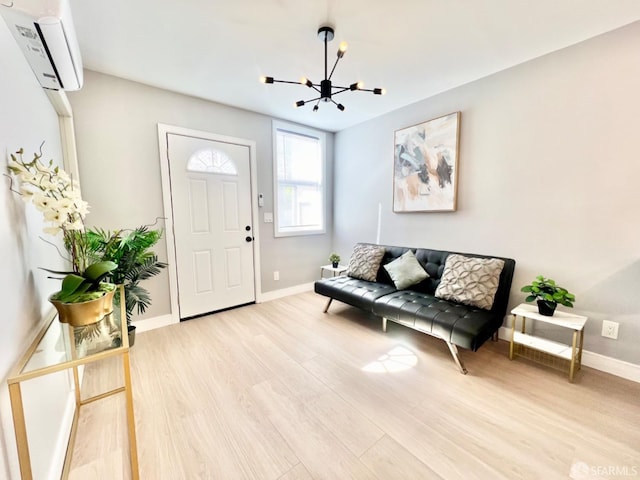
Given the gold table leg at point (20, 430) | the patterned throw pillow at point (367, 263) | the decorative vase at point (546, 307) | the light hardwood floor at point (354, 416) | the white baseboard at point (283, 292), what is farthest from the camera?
the white baseboard at point (283, 292)

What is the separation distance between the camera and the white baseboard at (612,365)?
1780mm

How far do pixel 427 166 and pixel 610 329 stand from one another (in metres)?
1.97

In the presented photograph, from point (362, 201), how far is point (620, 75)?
2.45 meters

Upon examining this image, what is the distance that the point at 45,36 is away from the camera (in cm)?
110

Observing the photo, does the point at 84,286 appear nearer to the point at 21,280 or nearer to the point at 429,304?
the point at 21,280

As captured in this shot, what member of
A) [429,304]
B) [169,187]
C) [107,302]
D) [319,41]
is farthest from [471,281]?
[169,187]

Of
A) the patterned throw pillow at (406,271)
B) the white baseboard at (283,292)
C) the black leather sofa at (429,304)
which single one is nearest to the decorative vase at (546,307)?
the black leather sofa at (429,304)

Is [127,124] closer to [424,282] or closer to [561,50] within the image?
[424,282]

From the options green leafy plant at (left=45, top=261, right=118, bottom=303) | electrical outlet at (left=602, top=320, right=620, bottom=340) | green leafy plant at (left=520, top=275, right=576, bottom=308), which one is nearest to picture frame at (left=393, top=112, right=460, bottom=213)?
green leafy plant at (left=520, top=275, right=576, bottom=308)

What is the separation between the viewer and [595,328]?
1924 millimetres

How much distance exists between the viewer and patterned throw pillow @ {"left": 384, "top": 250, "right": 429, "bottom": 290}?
2.63 meters

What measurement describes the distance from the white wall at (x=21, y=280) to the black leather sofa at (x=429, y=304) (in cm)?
214

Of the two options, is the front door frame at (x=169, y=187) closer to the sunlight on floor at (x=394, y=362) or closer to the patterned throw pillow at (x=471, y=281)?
the sunlight on floor at (x=394, y=362)

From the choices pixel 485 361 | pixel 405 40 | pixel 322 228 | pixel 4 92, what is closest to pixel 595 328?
pixel 485 361
